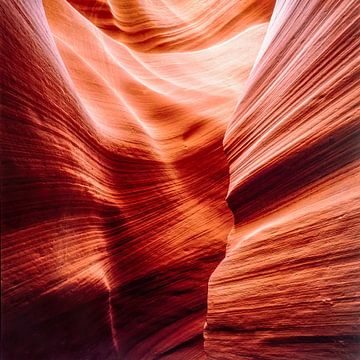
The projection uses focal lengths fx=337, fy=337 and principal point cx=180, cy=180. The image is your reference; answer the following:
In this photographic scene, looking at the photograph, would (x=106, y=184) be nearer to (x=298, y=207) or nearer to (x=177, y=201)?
(x=177, y=201)

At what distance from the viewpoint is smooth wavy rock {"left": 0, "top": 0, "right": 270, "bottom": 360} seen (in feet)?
3.42

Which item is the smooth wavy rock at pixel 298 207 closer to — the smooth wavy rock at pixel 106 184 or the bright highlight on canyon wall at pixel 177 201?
the bright highlight on canyon wall at pixel 177 201

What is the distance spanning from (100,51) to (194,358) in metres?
1.82


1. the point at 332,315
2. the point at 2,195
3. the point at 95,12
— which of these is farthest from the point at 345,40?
the point at 95,12

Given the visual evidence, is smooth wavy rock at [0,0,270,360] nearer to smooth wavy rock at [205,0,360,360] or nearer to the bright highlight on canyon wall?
the bright highlight on canyon wall

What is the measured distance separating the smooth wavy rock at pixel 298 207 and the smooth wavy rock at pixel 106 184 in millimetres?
266

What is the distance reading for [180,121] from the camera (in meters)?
2.08

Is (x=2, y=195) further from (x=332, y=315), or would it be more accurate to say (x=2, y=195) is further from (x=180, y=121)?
(x=180, y=121)

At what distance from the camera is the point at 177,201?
5.98 feet

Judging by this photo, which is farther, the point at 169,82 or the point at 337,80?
the point at 169,82

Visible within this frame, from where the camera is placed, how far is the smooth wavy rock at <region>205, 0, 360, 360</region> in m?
1.12

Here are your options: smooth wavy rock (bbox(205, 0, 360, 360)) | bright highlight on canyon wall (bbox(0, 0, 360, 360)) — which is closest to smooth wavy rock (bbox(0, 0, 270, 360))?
bright highlight on canyon wall (bbox(0, 0, 360, 360))

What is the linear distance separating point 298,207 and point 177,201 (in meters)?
0.69

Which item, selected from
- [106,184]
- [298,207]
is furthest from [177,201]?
[298,207]
